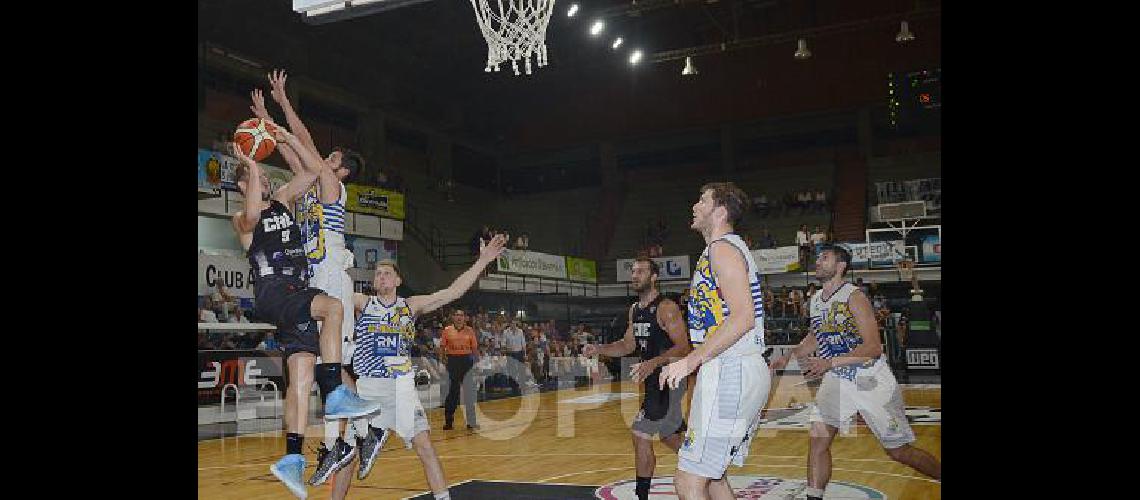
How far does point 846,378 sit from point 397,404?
270 cm

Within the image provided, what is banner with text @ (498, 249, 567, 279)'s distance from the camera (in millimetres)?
20292

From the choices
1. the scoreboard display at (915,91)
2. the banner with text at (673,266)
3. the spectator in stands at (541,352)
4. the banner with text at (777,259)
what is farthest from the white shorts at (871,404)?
the banner with text at (673,266)

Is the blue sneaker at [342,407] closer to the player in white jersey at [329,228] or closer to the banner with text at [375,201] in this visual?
the player in white jersey at [329,228]

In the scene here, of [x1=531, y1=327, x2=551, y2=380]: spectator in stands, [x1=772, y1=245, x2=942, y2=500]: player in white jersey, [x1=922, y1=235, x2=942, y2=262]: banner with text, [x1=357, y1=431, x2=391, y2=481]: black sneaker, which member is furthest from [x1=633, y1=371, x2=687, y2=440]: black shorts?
[x1=922, y1=235, x2=942, y2=262]: banner with text

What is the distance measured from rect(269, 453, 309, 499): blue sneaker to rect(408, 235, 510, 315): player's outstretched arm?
1.37 m

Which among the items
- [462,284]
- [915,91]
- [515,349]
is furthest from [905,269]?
[462,284]

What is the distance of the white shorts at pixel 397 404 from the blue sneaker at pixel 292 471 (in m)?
0.74

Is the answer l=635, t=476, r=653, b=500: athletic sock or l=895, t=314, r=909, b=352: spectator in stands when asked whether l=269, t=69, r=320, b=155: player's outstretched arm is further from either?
l=895, t=314, r=909, b=352: spectator in stands

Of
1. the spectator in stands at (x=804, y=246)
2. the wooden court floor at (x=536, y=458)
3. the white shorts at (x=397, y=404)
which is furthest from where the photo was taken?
the spectator in stands at (x=804, y=246)

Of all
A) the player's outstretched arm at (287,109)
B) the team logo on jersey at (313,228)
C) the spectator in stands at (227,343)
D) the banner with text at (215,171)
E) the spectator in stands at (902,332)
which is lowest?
the spectator in stands at (902,332)

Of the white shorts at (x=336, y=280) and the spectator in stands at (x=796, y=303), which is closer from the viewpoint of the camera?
the white shorts at (x=336, y=280)

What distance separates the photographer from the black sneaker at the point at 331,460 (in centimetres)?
447
